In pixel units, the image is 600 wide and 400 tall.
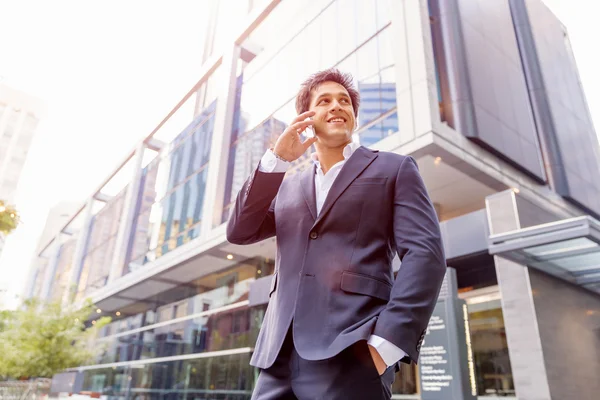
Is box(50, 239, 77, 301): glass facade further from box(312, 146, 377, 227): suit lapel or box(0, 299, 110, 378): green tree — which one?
box(312, 146, 377, 227): suit lapel

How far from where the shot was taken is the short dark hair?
201cm

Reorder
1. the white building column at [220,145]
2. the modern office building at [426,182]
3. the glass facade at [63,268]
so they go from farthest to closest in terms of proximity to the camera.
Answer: the glass facade at [63,268] < the white building column at [220,145] < the modern office building at [426,182]

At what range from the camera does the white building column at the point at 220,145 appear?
19359 millimetres

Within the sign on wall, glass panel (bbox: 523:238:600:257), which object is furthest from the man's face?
the sign on wall

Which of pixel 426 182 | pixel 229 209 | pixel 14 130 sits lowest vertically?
pixel 426 182

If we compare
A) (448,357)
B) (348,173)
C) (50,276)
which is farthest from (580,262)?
(50,276)

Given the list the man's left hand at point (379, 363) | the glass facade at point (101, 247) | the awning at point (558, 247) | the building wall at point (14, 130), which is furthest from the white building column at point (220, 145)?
the building wall at point (14, 130)

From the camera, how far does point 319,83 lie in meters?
2.00

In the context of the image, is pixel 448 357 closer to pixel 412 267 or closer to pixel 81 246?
pixel 412 267

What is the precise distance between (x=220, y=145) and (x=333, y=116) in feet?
63.9

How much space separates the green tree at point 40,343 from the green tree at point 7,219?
4858mm

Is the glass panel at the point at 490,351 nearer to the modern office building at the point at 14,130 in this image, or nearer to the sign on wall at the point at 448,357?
the sign on wall at the point at 448,357

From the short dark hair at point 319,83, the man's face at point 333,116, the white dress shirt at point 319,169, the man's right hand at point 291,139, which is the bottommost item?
the white dress shirt at point 319,169

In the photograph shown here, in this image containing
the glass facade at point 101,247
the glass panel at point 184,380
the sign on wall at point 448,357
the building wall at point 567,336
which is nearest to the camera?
the sign on wall at point 448,357
